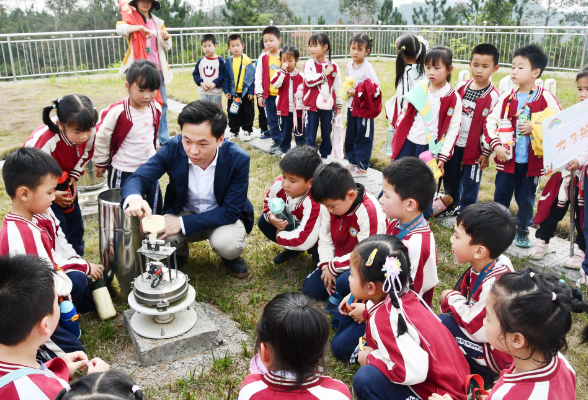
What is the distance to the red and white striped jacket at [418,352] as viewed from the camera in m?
1.94

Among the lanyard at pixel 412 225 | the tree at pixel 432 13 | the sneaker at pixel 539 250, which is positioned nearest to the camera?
the lanyard at pixel 412 225

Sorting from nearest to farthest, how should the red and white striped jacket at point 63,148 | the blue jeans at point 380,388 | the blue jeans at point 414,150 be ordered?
the blue jeans at point 380,388
the red and white striped jacket at point 63,148
the blue jeans at point 414,150

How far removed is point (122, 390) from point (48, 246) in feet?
4.79

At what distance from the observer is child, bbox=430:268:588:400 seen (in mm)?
1687

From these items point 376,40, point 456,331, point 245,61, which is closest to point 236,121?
point 245,61

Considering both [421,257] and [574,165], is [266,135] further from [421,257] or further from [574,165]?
[421,257]

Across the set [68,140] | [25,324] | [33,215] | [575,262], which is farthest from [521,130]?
[25,324]

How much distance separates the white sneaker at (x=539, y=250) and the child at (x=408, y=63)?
66.0 inches

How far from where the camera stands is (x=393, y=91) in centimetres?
989

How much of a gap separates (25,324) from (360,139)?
15.1ft

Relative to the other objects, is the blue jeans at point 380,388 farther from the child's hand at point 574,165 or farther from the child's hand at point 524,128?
the child's hand at point 524,128

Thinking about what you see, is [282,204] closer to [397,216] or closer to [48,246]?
[397,216]

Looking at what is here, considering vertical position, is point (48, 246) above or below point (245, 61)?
below

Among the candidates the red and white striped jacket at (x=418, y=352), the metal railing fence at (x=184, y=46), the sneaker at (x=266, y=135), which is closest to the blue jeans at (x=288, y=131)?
the sneaker at (x=266, y=135)
